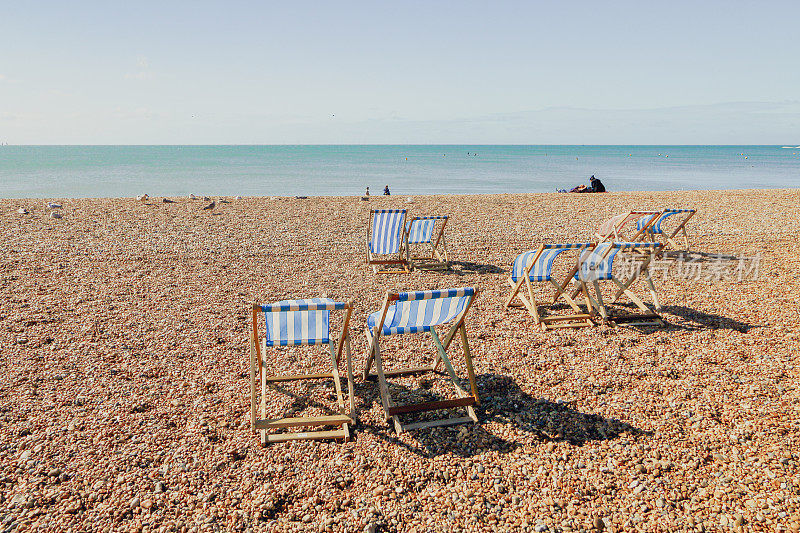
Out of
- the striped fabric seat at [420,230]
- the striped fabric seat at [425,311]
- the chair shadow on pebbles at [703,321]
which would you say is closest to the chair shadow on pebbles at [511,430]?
the striped fabric seat at [425,311]

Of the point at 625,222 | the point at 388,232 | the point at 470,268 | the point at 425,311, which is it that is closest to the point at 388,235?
the point at 388,232

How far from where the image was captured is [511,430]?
3555 millimetres

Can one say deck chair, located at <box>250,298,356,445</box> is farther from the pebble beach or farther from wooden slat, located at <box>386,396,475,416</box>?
wooden slat, located at <box>386,396,475,416</box>

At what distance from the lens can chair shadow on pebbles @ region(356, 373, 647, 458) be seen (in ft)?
11.1

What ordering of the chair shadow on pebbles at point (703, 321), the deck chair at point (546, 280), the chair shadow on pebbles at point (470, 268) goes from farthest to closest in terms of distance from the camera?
the chair shadow on pebbles at point (470, 268)
the deck chair at point (546, 280)
the chair shadow on pebbles at point (703, 321)

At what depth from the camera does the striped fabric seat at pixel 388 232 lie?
8.15 metres

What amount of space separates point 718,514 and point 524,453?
1.11m

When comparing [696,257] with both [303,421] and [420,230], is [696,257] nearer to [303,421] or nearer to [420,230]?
[420,230]

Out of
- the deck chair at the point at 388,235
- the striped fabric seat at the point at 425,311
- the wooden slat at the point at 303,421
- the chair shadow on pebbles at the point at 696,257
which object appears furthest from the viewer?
the chair shadow on pebbles at the point at 696,257

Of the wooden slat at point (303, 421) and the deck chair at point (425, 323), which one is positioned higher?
the deck chair at point (425, 323)

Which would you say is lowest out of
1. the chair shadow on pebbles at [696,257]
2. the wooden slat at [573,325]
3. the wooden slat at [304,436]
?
the wooden slat at [304,436]

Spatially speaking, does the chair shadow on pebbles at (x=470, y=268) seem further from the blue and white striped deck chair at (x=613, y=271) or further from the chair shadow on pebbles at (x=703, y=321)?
the chair shadow on pebbles at (x=703, y=321)

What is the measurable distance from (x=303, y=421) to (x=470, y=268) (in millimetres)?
5183

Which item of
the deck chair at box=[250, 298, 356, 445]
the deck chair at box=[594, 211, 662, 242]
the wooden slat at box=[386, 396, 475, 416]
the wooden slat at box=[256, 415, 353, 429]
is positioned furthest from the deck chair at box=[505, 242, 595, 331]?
the deck chair at box=[594, 211, 662, 242]
